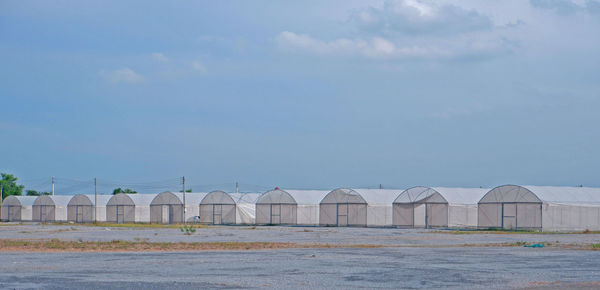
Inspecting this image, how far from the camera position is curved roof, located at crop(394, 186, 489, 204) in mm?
58922

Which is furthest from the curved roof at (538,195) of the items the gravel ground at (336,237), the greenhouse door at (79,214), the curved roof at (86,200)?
the greenhouse door at (79,214)

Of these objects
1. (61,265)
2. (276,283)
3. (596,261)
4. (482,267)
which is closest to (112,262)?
(61,265)

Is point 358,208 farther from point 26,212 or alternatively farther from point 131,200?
point 26,212

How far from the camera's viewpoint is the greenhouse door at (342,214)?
214ft

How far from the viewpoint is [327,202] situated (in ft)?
218

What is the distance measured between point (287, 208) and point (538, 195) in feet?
80.6

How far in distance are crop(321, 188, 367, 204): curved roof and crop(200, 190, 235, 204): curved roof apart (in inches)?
425

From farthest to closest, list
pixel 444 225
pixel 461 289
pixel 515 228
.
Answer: pixel 444 225 → pixel 515 228 → pixel 461 289

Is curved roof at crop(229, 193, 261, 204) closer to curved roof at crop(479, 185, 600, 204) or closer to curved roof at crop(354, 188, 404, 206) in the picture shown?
curved roof at crop(354, 188, 404, 206)

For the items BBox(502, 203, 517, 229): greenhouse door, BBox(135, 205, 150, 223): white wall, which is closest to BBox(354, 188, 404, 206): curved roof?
BBox(502, 203, 517, 229): greenhouse door

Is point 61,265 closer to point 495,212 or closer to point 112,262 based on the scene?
point 112,262

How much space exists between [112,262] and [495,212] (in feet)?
125

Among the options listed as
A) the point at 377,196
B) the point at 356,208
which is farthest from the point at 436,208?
the point at 356,208

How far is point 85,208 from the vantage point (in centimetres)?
8531
